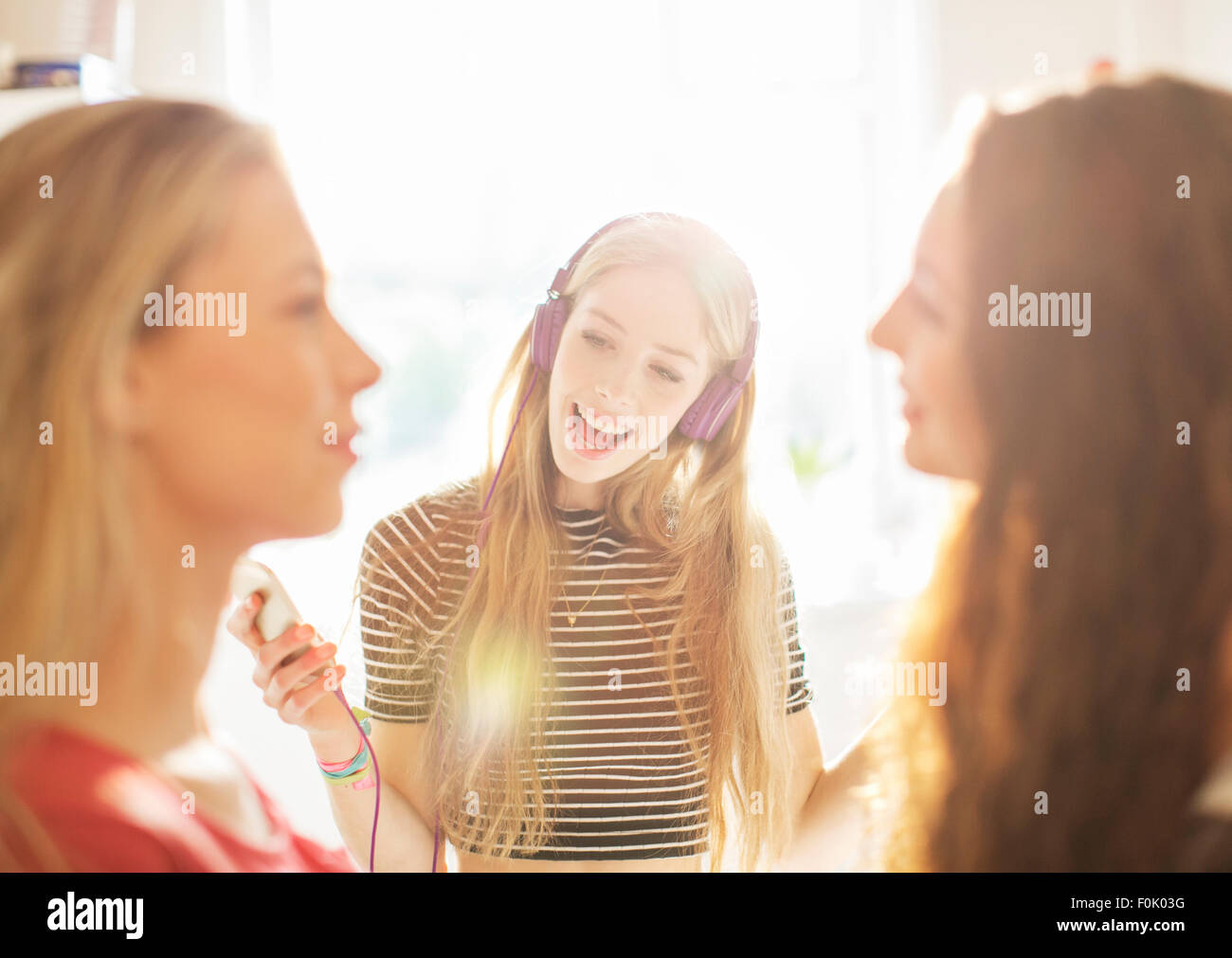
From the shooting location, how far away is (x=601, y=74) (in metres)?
1.31

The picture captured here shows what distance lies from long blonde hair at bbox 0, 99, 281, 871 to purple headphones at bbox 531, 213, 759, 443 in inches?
17.0

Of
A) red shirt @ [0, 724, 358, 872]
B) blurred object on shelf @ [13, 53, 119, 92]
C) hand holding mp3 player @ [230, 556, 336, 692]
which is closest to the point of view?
red shirt @ [0, 724, 358, 872]

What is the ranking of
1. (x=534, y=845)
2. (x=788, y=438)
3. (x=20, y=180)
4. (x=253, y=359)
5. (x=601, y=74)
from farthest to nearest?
(x=788, y=438)
(x=601, y=74)
(x=534, y=845)
(x=253, y=359)
(x=20, y=180)

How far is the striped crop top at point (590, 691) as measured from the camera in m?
1.14

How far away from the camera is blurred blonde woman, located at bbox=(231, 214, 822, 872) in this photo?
1134 millimetres

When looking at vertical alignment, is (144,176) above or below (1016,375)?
above

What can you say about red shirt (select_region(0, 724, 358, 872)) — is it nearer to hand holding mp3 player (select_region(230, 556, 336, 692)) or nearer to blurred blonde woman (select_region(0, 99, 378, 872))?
blurred blonde woman (select_region(0, 99, 378, 872))

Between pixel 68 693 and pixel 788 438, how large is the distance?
1059 mm

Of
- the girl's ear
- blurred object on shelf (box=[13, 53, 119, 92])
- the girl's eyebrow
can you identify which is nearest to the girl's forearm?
the girl's ear

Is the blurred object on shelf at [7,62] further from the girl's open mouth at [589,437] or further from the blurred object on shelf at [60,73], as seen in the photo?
the girl's open mouth at [589,437]

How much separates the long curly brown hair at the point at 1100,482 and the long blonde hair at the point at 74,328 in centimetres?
73

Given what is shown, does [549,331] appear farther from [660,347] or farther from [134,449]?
[134,449]
